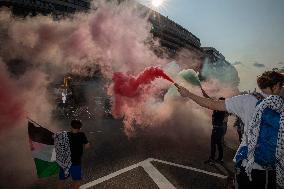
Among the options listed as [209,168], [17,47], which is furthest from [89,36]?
[209,168]

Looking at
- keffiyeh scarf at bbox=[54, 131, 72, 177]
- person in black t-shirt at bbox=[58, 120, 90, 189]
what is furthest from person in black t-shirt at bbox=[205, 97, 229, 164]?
keffiyeh scarf at bbox=[54, 131, 72, 177]

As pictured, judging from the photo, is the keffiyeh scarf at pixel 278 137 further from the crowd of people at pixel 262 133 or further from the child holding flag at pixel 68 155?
the child holding flag at pixel 68 155

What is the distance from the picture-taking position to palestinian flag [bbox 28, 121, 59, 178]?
613cm

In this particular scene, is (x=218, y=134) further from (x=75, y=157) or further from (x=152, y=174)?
(x=75, y=157)

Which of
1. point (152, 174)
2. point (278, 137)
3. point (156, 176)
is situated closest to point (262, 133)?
point (278, 137)

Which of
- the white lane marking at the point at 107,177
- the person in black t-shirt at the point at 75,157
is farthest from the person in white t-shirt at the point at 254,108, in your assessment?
the white lane marking at the point at 107,177

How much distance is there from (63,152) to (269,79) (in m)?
4.07

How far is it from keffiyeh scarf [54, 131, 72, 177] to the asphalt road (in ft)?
4.21

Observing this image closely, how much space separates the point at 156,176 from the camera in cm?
800

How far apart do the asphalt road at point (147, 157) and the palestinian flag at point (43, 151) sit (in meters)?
0.98

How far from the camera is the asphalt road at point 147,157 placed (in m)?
7.55

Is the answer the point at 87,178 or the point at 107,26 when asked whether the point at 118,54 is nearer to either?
the point at 107,26

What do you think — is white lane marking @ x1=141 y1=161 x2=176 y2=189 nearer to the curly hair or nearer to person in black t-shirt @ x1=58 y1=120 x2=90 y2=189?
person in black t-shirt @ x1=58 y1=120 x2=90 y2=189

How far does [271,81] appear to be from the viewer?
3.27m
